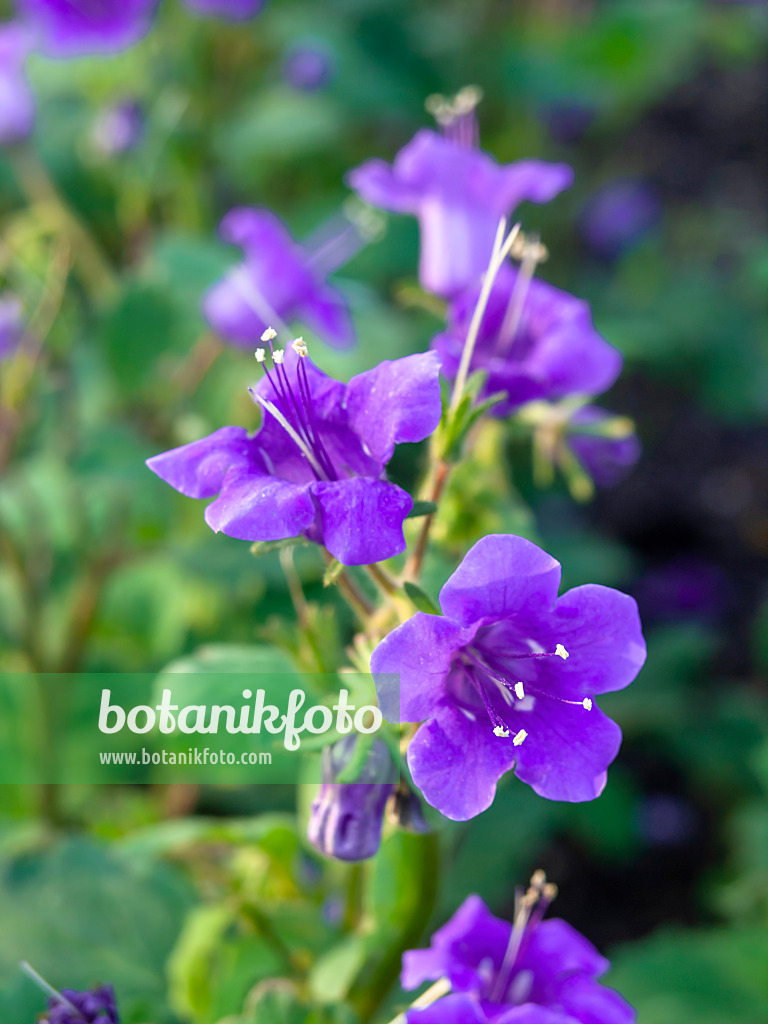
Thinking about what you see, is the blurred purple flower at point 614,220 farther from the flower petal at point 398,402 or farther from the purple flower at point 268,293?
the flower petal at point 398,402

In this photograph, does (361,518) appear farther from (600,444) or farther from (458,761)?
(600,444)

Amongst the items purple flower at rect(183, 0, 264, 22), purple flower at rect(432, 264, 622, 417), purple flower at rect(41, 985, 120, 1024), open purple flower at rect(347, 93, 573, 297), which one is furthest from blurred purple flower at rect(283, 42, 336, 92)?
purple flower at rect(41, 985, 120, 1024)

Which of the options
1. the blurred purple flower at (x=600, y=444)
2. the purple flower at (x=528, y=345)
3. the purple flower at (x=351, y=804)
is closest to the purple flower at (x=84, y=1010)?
the purple flower at (x=351, y=804)

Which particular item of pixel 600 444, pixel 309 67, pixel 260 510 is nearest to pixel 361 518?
pixel 260 510

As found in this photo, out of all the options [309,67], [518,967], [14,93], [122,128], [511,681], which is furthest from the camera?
[309,67]

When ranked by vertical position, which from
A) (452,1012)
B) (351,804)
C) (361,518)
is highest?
(361,518)

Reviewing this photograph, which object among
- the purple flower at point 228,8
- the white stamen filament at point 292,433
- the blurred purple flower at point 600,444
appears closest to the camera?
the white stamen filament at point 292,433

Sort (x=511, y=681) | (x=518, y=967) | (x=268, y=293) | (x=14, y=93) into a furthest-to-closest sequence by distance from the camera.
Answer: (x=14, y=93)
(x=268, y=293)
(x=518, y=967)
(x=511, y=681)
